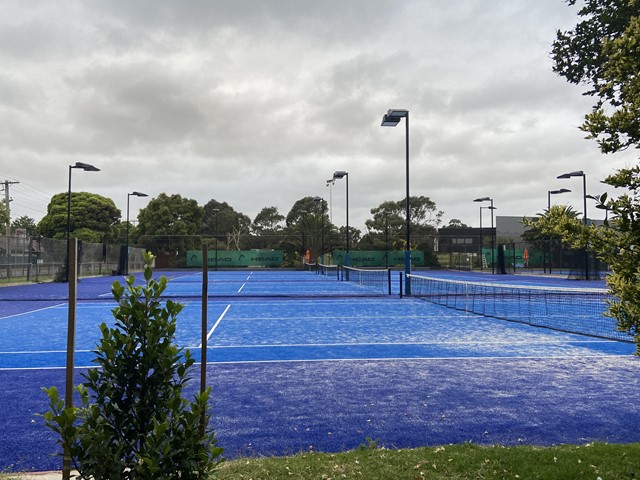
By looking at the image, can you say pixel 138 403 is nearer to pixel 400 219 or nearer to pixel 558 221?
pixel 558 221

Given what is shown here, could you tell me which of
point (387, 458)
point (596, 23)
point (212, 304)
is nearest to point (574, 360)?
point (387, 458)

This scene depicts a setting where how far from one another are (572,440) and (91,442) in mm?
4572

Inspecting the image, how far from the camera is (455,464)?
14.0 ft

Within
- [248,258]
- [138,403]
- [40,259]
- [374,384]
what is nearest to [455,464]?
[138,403]

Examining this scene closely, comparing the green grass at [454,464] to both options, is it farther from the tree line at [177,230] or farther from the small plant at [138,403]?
the tree line at [177,230]

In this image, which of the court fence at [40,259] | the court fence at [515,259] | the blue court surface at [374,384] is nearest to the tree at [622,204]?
the blue court surface at [374,384]

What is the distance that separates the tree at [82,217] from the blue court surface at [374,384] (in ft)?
172

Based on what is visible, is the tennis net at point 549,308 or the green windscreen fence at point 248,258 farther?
the green windscreen fence at point 248,258

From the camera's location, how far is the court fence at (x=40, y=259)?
99.1ft

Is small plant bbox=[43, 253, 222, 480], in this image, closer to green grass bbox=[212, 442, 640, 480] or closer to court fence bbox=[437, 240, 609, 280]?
green grass bbox=[212, 442, 640, 480]

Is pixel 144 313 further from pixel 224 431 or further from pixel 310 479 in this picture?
pixel 224 431

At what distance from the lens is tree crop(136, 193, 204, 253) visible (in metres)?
55.8

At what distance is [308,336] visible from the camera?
40.1ft

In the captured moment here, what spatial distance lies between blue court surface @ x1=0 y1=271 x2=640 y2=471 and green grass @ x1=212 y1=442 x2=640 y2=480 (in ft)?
1.50
